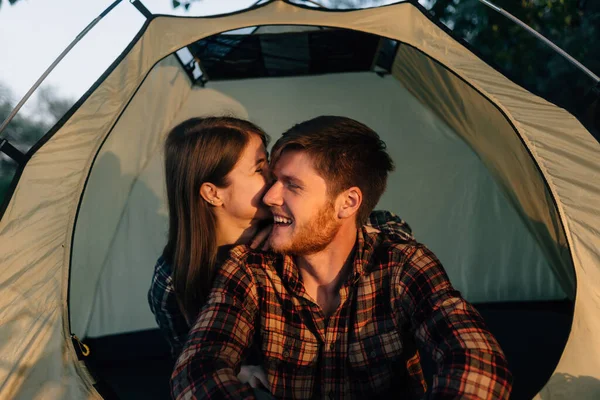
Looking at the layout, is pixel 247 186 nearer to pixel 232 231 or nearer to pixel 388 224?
pixel 232 231

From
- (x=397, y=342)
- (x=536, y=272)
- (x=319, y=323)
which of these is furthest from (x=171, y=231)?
(x=536, y=272)

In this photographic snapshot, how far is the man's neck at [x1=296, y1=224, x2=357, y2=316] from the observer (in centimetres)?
178

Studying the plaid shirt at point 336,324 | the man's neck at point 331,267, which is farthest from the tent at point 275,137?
the man's neck at point 331,267

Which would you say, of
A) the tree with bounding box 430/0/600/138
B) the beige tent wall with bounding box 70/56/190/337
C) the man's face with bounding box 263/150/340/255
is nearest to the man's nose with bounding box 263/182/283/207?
the man's face with bounding box 263/150/340/255

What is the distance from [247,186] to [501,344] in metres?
1.66

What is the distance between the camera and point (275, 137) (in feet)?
10.9

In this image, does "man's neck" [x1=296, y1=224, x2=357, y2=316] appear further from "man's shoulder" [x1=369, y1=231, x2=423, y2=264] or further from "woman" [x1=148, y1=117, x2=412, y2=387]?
"woman" [x1=148, y1=117, x2=412, y2=387]

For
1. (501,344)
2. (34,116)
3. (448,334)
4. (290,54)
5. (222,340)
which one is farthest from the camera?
(34,116)

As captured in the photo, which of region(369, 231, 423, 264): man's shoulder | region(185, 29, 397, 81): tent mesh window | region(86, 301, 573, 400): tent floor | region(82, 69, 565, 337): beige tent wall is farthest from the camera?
region(82, 69, 565, 337): beige tent wall

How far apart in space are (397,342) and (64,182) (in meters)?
1.30

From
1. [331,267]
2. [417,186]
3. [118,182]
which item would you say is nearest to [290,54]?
[417,186]

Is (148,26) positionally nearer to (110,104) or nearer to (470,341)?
(110,104)

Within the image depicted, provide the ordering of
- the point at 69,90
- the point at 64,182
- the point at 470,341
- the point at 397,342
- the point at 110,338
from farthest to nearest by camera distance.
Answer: the point at 69,90
the point at 110,338
the point at 64,182
the point at 397,342
the point at 470,341

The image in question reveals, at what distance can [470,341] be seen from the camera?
1.36 metres
